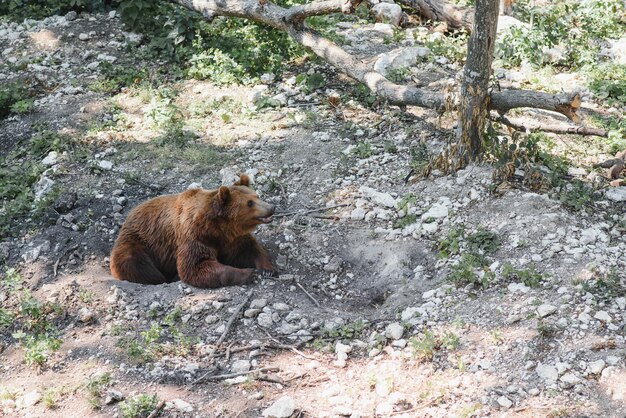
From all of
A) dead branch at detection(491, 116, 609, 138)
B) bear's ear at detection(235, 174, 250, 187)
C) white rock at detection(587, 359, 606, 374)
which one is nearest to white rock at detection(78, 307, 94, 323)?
bear's ear at detection(235, 174, 250, 187)

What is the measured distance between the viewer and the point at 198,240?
6.87m

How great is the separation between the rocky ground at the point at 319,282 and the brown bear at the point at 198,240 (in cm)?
24

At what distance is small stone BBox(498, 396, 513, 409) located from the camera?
4.75 meters

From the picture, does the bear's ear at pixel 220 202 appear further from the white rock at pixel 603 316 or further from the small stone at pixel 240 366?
the white rock at pixel 603 316

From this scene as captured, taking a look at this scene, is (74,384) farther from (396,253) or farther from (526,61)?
(526,61)

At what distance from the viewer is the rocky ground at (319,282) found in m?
5.09

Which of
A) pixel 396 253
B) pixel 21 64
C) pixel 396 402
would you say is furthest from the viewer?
pixel 21 64

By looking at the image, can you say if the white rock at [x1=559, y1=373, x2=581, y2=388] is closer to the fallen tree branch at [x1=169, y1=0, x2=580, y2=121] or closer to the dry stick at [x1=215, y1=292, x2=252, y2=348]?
the dry stick at [x1=215, y1=292, x2=252, y2=348]

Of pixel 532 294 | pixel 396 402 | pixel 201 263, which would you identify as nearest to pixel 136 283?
pixel 201 263

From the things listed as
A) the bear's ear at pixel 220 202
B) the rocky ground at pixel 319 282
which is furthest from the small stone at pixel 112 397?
the bear's ear at pixel 220 202

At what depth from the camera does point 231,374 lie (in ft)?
17.6

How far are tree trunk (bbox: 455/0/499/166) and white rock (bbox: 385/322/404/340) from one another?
2.29 m

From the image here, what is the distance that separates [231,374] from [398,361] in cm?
115

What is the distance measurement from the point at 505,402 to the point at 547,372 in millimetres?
371
